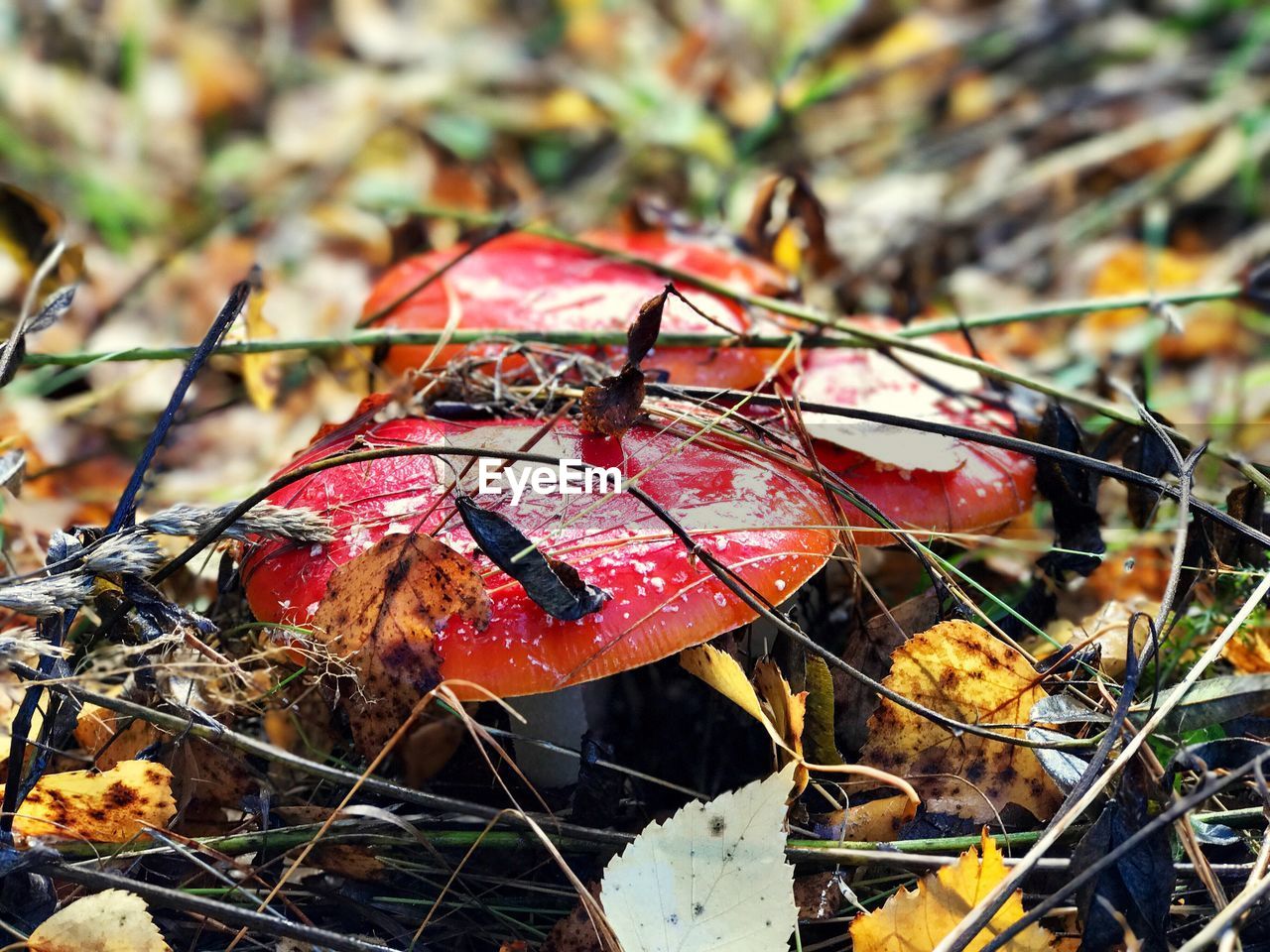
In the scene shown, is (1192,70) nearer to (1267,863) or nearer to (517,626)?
(1267,863)

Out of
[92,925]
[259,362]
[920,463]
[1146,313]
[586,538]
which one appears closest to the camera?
[92,925]

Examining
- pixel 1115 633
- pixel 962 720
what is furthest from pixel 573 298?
pixel 1115 633

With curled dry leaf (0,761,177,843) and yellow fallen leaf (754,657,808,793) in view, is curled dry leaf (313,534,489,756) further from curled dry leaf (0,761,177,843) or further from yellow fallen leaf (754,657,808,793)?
yellow fallen leaf (754,657,808,793)

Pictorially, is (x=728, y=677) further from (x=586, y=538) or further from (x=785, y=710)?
(x=586, y=538)

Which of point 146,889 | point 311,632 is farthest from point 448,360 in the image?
point 146,889

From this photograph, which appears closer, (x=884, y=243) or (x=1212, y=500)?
(x=1212, y=500)

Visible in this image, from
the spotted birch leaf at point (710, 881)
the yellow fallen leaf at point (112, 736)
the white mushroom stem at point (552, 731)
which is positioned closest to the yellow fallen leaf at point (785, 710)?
the spotted birch leaf at point (710, 881)

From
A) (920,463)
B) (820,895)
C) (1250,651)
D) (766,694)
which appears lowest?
(820,895)
